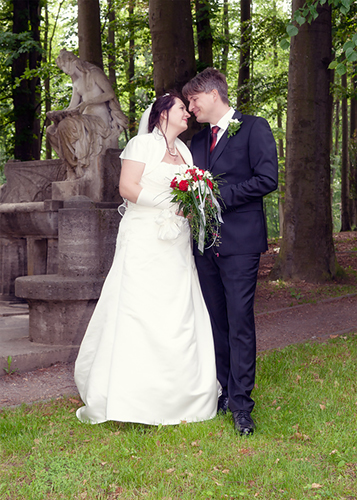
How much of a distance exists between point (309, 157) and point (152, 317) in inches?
263

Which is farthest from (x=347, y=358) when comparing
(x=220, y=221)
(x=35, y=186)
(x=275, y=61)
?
(x=275, y=61)

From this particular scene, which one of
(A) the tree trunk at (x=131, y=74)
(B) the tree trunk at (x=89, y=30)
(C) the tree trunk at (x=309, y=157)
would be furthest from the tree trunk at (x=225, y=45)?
(C) the tree trunk at (x=309, y=157)

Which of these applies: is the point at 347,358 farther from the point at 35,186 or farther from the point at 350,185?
the point at 350,185

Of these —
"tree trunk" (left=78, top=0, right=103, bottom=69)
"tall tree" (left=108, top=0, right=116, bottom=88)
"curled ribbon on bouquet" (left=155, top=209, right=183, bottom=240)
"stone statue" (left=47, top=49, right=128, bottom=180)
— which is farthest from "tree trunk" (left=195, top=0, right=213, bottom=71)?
"curled ribbon on bouquet" (left=155, top=209, right=183, bottom=240)

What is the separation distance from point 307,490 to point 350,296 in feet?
21.3

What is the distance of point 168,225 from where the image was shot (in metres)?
3.92

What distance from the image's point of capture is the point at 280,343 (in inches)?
253

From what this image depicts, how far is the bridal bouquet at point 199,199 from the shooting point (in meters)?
3.65

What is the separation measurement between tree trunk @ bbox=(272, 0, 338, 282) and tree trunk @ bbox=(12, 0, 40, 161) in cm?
796

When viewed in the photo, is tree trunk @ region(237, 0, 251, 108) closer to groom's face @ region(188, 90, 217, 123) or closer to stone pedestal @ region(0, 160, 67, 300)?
stone pedestal @ region(0, 160, 67, 300)

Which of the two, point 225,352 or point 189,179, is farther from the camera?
point 225,352

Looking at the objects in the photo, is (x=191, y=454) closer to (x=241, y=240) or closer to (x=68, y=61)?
(x=241, y=240)

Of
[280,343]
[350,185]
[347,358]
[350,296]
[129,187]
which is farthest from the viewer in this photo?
[350,185]

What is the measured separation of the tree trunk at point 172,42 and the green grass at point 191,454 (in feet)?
20.2
